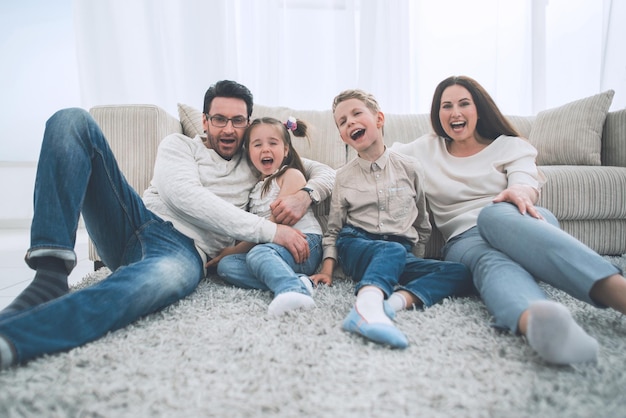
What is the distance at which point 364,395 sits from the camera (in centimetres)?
52

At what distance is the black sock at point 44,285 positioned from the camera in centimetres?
74

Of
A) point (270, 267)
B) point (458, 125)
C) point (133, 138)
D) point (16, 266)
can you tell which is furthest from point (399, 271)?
point (16, 266)

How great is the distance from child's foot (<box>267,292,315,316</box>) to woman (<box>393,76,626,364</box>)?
1.28 feet

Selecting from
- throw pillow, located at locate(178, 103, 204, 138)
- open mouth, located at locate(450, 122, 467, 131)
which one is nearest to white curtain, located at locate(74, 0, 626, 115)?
throw pillow, located at locate(178, 103, 204, 138)

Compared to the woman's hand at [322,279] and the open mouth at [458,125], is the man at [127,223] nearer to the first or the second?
the woman's hand at [322,279]

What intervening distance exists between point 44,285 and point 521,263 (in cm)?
101

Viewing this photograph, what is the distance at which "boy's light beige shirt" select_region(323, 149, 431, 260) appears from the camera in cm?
117

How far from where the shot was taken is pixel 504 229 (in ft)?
2.87

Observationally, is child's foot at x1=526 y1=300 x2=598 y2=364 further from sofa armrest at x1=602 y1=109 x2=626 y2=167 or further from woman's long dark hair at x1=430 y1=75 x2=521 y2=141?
sofa armrest at x1=602 y1=109 x2=626 y2=167

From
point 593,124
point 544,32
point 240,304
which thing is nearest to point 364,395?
point 240,304

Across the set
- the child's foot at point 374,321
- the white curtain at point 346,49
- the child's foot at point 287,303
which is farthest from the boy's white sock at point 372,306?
the white curtain at point 346,49

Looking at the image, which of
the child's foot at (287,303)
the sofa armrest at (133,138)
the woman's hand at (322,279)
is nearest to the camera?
the child's foot at (287,303)

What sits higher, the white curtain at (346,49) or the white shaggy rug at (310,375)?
the white curtain at (346,49)

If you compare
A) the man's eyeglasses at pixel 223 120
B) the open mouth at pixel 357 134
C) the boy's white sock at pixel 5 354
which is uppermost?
the man's eyeglasses at pixel 223 120
